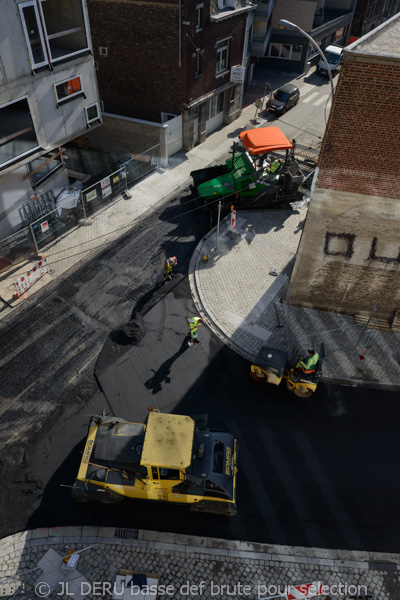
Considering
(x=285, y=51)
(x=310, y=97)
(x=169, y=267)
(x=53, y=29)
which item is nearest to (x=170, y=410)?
(x=169, y=267)

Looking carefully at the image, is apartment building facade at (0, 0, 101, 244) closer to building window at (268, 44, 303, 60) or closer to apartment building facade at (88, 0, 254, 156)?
apartment building facade at (88, 0, 254, 156)

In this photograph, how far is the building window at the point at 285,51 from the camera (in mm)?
36406

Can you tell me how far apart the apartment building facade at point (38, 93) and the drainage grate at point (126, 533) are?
13383mm

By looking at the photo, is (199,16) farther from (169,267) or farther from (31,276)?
(31,276)

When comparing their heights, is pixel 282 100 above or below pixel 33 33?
below

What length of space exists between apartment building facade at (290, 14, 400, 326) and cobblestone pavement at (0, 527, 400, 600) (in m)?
8.90

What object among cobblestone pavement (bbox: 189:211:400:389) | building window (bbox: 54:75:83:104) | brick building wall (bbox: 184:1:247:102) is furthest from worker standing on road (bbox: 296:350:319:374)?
brick building wall (bbox: 184:1:247:102)

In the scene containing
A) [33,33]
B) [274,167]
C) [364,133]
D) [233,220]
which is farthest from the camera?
[274,167]

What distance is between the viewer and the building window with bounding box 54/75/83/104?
1739 centimetres

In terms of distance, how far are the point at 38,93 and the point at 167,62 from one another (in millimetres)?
9961

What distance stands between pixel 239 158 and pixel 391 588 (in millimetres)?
18553

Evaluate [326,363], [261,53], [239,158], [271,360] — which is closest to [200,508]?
[271,360]

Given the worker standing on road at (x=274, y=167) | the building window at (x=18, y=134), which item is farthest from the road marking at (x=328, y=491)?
the building window at (x=18, y=134)

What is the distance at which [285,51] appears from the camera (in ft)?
121
